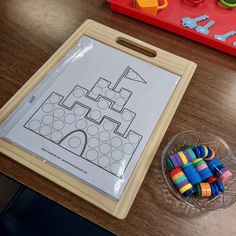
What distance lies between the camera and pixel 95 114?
0.52m

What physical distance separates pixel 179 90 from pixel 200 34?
16 centimetres

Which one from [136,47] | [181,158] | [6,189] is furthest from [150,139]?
[6,189]

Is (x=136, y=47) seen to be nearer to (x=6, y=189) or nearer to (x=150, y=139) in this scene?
(x=150, y=139)

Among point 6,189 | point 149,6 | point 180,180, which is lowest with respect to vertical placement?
point 6,189

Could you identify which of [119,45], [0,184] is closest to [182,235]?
[119,45]

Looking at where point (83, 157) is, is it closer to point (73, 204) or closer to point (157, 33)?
point (73, 204)

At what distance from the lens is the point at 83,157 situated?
18.4 inches

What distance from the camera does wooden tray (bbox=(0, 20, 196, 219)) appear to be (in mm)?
437

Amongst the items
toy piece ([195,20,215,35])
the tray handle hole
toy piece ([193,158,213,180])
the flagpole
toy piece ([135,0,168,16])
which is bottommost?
toy piece ([193,158,213,180])

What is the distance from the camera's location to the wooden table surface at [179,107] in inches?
17.0

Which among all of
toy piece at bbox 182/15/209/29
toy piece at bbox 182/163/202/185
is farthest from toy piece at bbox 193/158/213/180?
toy piece at bbox 182/15/209/29

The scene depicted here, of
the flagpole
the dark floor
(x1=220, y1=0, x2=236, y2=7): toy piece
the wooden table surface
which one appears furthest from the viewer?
the dark floor

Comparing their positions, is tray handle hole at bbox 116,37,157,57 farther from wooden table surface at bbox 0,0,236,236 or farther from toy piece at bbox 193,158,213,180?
toy piece at bbox 193,158,213,180

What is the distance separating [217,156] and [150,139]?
4.9 inches
